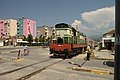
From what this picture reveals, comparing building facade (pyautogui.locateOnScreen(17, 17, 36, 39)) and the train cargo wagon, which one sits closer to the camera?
the train cargo wagon

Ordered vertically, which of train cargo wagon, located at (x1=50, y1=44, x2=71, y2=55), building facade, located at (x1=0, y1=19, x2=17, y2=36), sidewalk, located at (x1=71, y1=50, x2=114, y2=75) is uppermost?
building facade, located at (x1=0, y1=19, x2=17, y2=36)


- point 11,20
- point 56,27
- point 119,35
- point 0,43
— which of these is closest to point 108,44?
point 56,27

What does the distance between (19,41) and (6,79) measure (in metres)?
106

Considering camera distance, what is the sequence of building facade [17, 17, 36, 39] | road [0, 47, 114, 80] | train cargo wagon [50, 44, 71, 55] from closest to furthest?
road [0, 47, 114, 80], train cargo wagon [50, 44, 71, 55], building facade [17, 17, 36, 39]

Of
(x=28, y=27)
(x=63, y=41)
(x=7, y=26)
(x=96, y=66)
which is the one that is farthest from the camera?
(x=28, y=27)

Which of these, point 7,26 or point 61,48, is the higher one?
point 7,26

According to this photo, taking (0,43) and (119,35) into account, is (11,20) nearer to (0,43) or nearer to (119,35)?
(0,43)

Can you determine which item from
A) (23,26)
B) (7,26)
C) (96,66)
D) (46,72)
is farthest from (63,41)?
(23,26)

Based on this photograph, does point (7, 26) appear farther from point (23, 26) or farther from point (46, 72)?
point (46, 72)

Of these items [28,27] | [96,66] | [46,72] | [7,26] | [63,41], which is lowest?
[96,66]

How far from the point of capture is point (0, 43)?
322 feet

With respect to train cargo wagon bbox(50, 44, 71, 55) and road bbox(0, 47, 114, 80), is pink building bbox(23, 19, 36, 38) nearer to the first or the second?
train cargo wagon bbox(50, 44, 71, 55)

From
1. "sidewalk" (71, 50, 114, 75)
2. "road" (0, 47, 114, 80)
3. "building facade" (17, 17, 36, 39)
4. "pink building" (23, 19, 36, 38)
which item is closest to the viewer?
"road" (0, 47, 114, 80)

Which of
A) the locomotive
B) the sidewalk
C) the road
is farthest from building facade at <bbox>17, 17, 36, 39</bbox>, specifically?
the road
